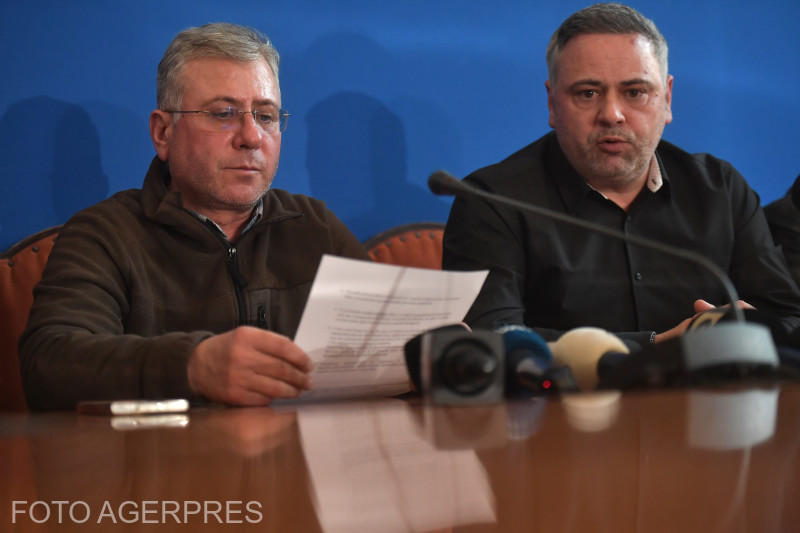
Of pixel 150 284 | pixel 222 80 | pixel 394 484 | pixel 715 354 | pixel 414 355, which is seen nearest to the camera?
pixel 394 484

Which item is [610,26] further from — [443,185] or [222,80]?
[443,185]

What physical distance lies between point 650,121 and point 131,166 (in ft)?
4.06

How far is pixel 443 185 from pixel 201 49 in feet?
2.87

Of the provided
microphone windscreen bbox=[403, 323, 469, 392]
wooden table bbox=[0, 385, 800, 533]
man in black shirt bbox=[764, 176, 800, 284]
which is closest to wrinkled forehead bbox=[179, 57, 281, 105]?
microphone windscreen bbox=[403, 323, 469, 392]

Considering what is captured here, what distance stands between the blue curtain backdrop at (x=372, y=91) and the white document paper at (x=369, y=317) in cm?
109

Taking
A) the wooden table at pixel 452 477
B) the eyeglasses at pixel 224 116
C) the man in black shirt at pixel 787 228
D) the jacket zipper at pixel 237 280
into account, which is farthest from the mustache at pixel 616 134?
the wooden table at pixel 452 477

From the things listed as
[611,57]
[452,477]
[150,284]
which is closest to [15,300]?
[150,284]

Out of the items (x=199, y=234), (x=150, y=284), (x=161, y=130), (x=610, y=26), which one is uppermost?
(x=610, y=26)

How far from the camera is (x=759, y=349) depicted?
0.66 m

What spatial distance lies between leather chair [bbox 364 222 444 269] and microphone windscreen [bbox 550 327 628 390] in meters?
1.19

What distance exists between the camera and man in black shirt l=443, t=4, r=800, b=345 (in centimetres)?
167

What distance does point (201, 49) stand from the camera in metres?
1.59

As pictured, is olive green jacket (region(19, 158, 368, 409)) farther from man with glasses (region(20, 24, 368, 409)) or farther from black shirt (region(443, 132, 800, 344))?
black shirt (region(443, 132, 800, 344))

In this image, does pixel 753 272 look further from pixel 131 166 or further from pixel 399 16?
pixel 131 166
